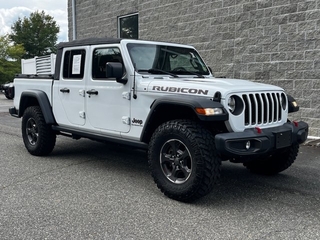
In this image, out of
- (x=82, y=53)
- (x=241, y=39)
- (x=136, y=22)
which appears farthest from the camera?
(x=136, y=22)

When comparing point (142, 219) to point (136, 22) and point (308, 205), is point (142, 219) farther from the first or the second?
point (136, 22)

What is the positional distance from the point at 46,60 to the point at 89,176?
8.59 feet

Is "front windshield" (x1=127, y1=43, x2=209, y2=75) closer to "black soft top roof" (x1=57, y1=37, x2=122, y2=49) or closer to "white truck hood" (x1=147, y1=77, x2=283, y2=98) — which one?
"black soft top roof" (x1=57, y1=37, x2=122, y2=49)

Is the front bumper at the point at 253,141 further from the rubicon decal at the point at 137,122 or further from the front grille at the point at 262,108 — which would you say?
the rubicon decal at the point at 137,122

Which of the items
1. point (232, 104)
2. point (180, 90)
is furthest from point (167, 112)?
point (232, 104)

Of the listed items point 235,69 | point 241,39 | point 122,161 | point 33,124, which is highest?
point 241,39

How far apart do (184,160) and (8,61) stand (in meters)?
28.0

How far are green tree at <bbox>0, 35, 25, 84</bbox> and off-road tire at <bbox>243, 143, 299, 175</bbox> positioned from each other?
25968 millimetres

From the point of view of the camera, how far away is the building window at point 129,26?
37.7ft

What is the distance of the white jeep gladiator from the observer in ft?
12.6

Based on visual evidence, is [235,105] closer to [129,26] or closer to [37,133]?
[37,133]

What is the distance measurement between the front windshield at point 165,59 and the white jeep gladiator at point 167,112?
0.02 meters

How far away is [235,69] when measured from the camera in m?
8.78

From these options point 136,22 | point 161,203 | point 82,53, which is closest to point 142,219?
point 161,203
